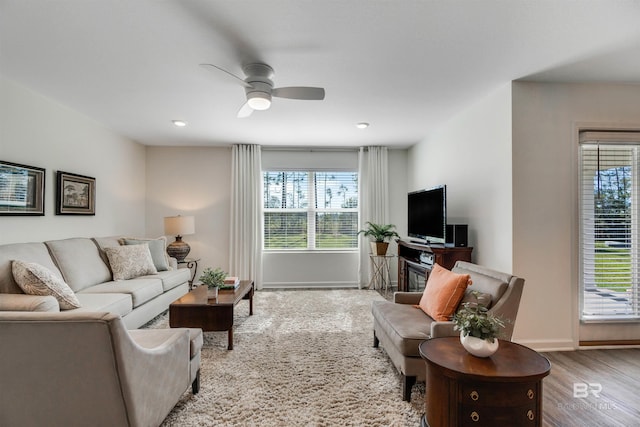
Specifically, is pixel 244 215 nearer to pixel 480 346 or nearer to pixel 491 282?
pixel 491 282

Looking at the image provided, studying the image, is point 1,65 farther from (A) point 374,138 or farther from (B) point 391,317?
(A) point 374,138

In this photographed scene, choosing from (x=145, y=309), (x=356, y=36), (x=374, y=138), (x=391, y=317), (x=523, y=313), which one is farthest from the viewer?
(x=374, y=138)

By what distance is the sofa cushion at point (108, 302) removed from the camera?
2613 mm

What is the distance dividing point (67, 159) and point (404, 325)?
159 inches

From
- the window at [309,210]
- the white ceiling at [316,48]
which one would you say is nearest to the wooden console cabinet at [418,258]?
the window at [309,210]

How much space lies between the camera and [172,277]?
3.99m

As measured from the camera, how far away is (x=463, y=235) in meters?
3.38

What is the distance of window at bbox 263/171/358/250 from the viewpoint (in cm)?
555

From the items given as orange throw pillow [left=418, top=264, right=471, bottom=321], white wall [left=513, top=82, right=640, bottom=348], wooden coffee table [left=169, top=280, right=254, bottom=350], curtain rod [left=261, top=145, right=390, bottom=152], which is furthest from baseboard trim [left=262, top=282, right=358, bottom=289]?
orange throw pillow [left=418, top=264, right=471, bottom=321]

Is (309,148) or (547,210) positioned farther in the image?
(309,148)

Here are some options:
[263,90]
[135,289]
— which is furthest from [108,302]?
[263,90]

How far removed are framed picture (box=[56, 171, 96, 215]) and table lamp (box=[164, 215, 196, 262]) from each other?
989 millimetres

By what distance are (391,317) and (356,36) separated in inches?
80.8

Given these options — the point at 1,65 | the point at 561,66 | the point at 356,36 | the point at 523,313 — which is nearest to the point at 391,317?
the point at 523,313
